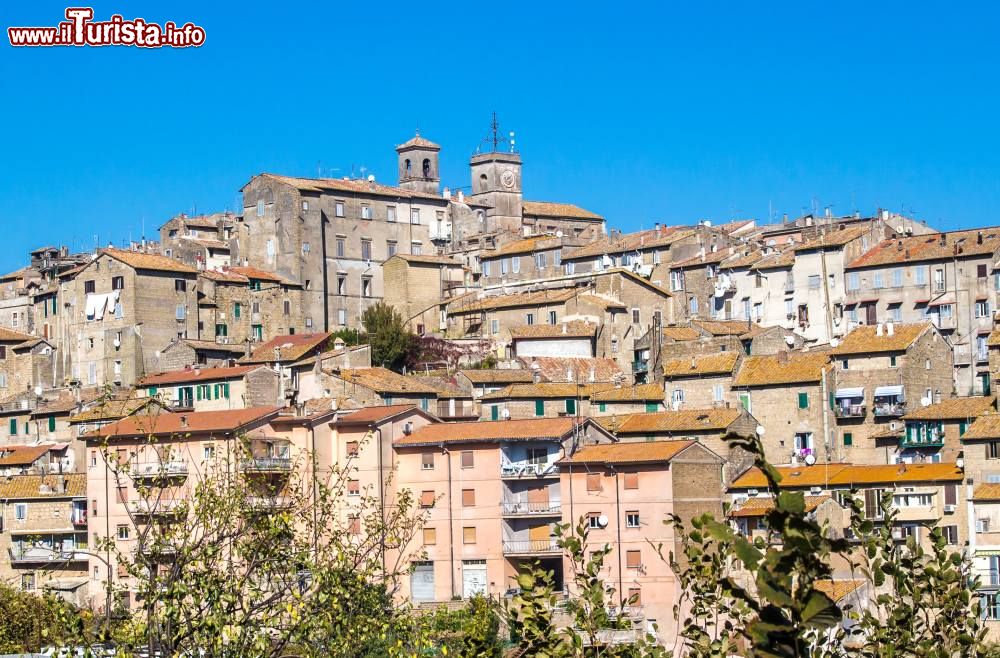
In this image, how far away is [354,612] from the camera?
2250 cm

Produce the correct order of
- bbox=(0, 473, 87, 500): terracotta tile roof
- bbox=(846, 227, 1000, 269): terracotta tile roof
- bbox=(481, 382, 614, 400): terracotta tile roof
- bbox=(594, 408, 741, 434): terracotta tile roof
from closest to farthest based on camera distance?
bbox=(594, 408, 741, 434): terracotta tile roof → bbox=(0, 473, 87, 500): terracotta tile roof → bbox=(481, 382, 614, 400): terracotta tile roof → bbox=(846, 227, 1000, 269): terracotta tile roof

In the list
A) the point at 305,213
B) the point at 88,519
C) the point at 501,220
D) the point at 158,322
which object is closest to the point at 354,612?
the point at 88,519

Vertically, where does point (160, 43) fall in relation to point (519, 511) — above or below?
above

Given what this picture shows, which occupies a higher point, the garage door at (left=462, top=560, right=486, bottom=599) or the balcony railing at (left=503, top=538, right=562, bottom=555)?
the balcony railing at (left=503, top=538, right=562, bottom=555)

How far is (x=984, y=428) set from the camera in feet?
180

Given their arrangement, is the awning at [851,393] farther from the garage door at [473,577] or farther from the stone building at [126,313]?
the stone building at [126,313]

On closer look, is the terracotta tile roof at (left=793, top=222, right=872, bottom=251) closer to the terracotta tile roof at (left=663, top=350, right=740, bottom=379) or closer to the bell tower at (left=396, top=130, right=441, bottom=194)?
the terracotta tile roof at (left=663, top=350, right=740, bottom=379)

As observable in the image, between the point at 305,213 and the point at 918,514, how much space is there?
40409mm

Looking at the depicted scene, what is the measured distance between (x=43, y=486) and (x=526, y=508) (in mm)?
18658

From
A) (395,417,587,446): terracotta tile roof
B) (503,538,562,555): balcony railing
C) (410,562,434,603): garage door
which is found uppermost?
(395,417,587,446): terracotta tile roof

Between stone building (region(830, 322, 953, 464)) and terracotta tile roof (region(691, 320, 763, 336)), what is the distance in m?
7.39

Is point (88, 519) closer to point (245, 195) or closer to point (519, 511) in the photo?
point (519, 511)

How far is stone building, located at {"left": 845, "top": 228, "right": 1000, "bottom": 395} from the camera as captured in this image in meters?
70.5

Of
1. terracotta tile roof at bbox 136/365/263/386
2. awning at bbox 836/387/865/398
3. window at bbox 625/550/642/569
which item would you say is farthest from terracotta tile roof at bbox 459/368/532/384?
window at bbox 625/550/642/569
